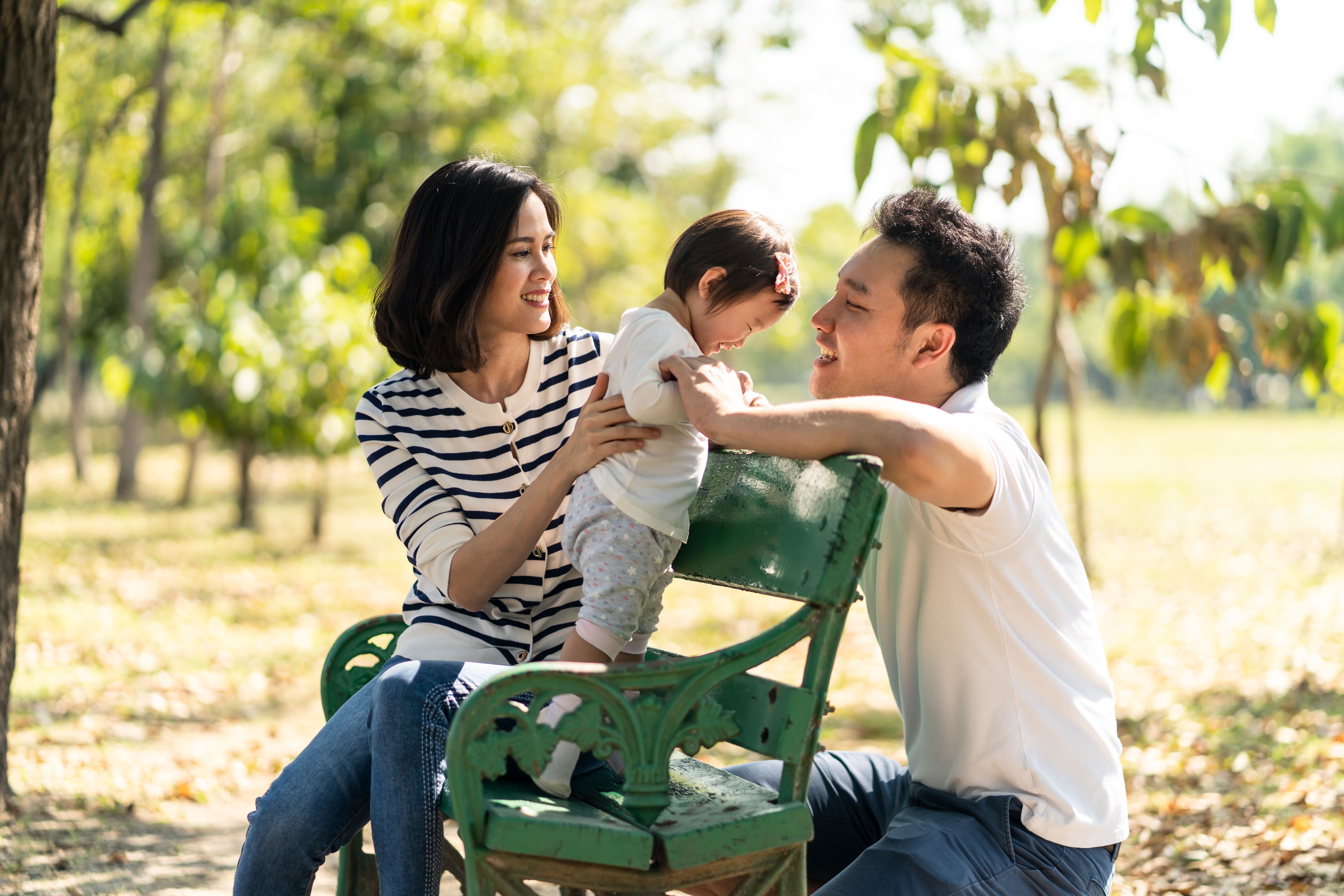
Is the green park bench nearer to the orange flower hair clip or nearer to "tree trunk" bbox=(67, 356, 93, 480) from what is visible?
the orange flower hair clip

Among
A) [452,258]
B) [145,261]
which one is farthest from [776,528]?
[145,261]

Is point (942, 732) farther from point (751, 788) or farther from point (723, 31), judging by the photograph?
point (723, 31)

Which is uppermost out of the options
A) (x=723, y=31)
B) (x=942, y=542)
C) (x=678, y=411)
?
(x=723, y=31)

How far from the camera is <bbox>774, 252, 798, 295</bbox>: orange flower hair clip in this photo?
2545 millimetres

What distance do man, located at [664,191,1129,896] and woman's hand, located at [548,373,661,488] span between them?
150 mm

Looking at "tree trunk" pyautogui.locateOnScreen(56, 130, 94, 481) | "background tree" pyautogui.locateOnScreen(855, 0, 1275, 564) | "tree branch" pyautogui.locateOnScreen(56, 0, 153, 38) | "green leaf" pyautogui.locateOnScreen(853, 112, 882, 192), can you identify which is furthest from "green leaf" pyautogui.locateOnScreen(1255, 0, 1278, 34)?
"tree trunk" pyautogui.locateOnScreen(56, 130, 94, 481)

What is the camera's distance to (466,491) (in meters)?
2.68

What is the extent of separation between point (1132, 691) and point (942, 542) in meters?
4.88

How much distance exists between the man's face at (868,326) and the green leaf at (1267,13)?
1239 millimetres

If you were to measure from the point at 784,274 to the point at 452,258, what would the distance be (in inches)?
28.7

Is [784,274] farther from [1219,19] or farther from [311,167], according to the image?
[311,167]

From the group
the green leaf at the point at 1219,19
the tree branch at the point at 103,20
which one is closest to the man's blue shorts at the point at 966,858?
the green leaf at the point at 1219,19

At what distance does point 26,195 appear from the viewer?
13.3ft

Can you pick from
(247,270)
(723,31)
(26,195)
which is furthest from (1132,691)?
(723,31)
